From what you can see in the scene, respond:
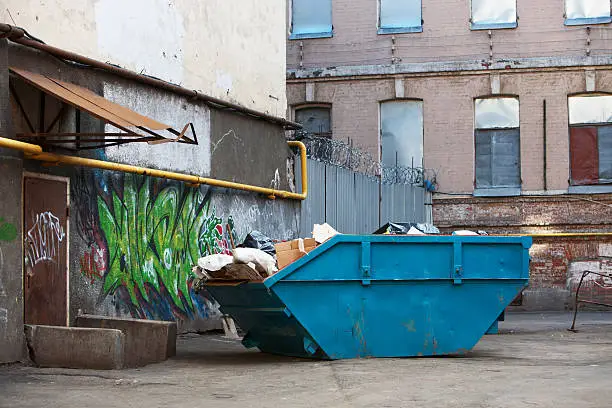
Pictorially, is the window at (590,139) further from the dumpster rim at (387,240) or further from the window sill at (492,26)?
the dumpster rim at (387,240)

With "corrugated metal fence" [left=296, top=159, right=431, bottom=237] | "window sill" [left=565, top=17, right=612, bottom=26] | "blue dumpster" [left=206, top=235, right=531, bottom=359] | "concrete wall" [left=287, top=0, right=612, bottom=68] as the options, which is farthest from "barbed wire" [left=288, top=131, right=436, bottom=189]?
"blue dumpster" [left=206, top=235, right=531, bottom=359]

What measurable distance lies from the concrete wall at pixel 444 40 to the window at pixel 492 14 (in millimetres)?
167

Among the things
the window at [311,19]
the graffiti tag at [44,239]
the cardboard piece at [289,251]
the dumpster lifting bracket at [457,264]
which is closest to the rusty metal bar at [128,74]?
the graffiti tag at [44,239]

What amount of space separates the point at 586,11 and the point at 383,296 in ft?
50.8

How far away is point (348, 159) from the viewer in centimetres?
1984

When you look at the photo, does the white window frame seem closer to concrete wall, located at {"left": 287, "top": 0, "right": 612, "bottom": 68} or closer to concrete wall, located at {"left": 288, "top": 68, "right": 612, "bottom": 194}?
concrete wall, located at {"left": 288, "top": 68, "right": 612, "bottom": 194}

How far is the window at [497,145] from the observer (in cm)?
2481

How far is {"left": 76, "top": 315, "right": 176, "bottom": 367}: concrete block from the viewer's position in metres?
11.2

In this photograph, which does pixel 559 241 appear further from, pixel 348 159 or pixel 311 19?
pixel 311 19

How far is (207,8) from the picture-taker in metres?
15.8

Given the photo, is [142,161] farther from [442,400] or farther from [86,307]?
[442,400]

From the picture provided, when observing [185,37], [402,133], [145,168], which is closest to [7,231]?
[145,168]

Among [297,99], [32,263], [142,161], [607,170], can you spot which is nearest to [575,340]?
[142,161]

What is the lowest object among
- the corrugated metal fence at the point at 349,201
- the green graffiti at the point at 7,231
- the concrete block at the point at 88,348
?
the concrete block at the point at 88,348
